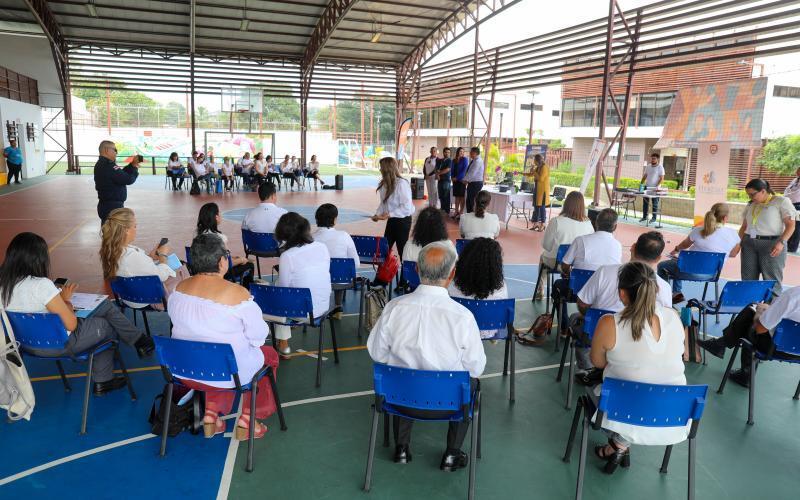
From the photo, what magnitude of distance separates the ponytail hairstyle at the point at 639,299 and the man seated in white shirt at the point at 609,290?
2.24ft

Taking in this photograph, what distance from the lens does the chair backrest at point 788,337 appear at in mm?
3213

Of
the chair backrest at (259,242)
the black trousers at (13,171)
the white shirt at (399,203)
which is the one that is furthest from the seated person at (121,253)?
the black trousers at (13,171)

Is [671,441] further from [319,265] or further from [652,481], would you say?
[319,265]

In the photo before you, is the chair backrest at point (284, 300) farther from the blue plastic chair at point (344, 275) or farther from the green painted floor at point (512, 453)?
the blue plastic chair at point (344, 275)

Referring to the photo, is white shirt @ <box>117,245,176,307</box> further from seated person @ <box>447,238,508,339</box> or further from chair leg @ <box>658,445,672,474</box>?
chair leg @ <box>658,445,672,474</box>

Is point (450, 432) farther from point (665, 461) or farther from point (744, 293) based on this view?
point (744, 293)

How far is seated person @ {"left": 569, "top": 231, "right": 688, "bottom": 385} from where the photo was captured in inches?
128

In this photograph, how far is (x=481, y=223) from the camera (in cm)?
577

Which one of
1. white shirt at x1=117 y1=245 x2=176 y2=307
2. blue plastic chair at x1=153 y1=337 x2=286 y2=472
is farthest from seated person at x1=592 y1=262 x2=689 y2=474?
white shirt at x1=117 y1=245 x2=176 y2=307

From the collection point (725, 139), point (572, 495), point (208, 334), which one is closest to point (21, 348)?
point (208, 334)

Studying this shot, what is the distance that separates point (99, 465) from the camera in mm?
2773

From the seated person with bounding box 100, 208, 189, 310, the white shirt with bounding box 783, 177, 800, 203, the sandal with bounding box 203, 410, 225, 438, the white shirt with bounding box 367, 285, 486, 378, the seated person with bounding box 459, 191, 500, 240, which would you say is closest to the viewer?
the white shirt with bounding box 367, 285, 486, 378

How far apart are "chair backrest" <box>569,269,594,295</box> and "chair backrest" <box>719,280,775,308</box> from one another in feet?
3.12

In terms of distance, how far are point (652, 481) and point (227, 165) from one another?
56.2ft
